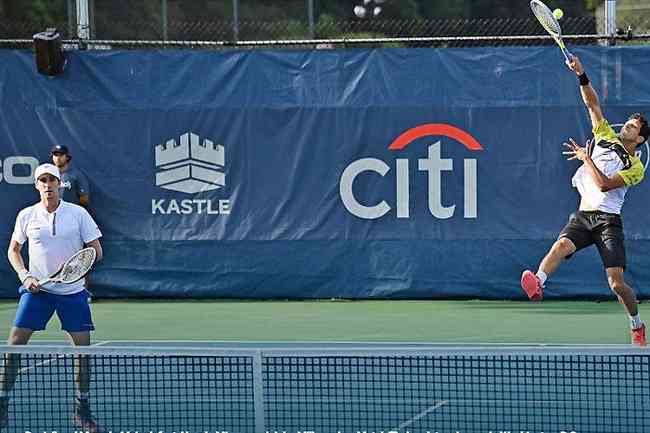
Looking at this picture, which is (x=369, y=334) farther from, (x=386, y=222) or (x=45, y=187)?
(x=45, y=187)

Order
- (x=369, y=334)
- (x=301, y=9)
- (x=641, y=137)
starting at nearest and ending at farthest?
(x=641, y=137)
(x=369, y=334)
(x=301, y=9)

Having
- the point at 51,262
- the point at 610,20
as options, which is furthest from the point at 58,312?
the point at 610,20

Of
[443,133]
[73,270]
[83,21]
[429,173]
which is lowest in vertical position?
[73,270]

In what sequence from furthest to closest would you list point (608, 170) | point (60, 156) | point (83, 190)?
point (83, 190) < point (60, 156) < point (608, 170)

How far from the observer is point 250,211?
13414mm

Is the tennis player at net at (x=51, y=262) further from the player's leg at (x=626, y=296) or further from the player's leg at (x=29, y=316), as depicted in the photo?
the player's leg at (x=626, y=296)

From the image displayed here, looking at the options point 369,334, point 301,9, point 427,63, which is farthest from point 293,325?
point 301,9

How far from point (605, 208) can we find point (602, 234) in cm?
19

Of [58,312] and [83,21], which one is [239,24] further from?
[58,312]

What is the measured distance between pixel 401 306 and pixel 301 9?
58.0 ft

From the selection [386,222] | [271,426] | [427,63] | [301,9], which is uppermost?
[301,9]

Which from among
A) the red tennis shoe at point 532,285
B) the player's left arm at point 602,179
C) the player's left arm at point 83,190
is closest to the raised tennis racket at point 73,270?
the red tennis shoe at point 532,285

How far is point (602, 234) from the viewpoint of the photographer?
9.50 m

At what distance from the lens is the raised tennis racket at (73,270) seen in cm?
736
